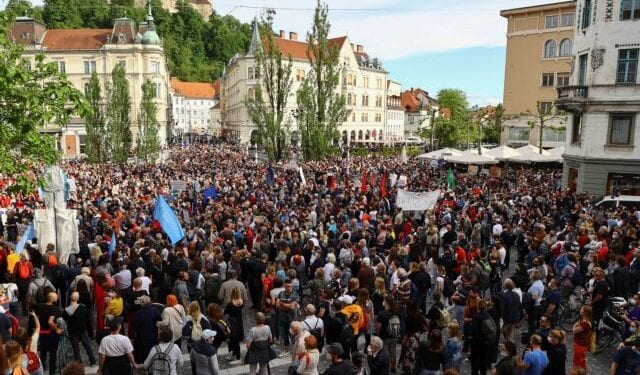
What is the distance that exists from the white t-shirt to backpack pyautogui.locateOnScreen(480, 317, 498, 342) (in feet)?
18.5

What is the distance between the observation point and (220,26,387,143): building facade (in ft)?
251

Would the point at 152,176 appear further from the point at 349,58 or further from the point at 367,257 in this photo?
the point at 349,58

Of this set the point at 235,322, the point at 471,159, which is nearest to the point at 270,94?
the point at 471,159

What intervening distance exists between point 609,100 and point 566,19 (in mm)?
26427

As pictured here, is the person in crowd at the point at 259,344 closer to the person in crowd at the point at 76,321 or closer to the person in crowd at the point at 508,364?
the person in crowd at the point at 76,321

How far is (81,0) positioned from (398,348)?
111 meters

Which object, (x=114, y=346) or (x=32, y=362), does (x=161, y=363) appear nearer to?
(x=114, y=346)

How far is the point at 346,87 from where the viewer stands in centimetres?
8081

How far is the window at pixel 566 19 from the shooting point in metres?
47.3

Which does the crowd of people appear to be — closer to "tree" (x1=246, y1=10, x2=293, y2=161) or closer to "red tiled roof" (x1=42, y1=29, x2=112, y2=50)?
"tree" (x1=246, y1=10, x2=293, y2=161)

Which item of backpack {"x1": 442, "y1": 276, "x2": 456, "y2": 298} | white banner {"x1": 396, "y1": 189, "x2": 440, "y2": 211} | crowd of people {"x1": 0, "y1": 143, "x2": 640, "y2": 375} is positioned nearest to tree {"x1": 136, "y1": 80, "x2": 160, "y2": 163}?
crowd of people {"x1": 0, "y1": 143, "x2": 640, "y2": 375}

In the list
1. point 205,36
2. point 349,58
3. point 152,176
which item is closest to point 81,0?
point 205,36

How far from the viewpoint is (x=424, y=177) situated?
3102 centimetres

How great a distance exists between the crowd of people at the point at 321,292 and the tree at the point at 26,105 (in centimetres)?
243
